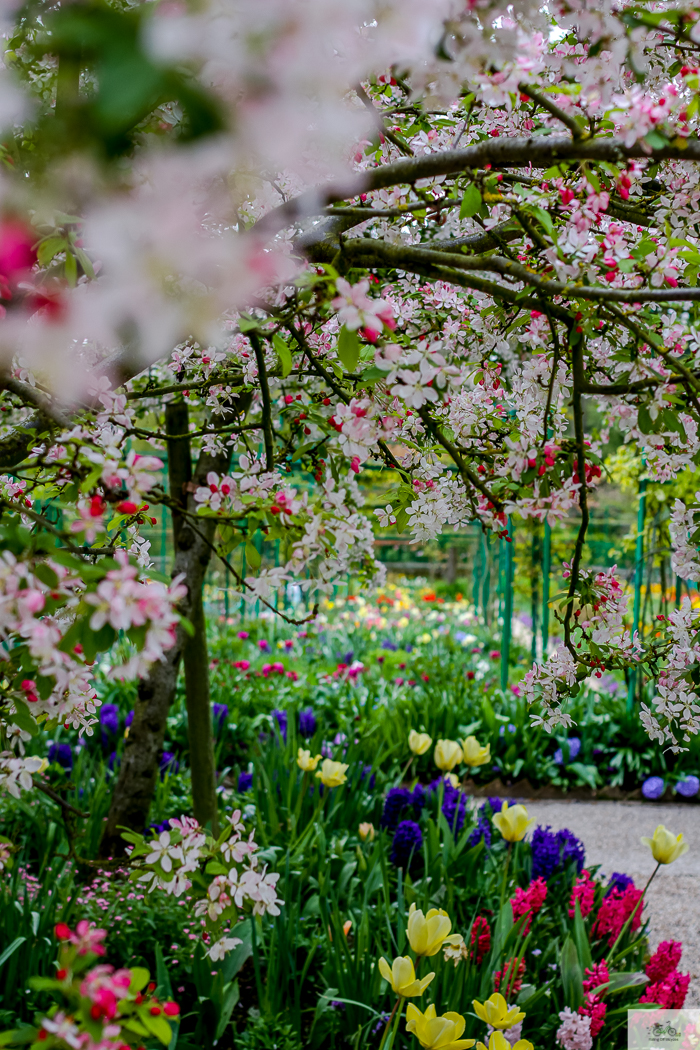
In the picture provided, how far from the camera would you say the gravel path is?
2818mm

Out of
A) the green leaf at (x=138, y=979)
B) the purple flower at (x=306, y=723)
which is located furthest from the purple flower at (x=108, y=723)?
the green leaf at (x=138, y=979)

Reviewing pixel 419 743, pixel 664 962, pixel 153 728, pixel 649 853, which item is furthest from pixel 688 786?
pixel 153 728

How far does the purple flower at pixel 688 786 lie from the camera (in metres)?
3.91

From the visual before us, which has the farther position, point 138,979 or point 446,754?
point 446,754

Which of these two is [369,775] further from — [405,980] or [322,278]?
[322,278]

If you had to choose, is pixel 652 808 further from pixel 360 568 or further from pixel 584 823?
pixel 360 568

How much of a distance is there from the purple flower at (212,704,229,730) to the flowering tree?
1723 mm

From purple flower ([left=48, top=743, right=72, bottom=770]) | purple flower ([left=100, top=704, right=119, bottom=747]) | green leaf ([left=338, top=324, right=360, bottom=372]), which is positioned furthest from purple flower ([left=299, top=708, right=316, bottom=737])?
green leaf ([left=338, top=324, right=360, bottom=372])

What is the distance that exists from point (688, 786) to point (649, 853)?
26.6 inches

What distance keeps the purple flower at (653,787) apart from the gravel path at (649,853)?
10 centimetres

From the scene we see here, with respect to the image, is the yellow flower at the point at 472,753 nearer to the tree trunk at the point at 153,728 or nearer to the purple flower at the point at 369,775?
the purple flower at the point at 369,775

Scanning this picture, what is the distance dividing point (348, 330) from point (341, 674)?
3.90m

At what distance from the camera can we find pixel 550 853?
7.75ft

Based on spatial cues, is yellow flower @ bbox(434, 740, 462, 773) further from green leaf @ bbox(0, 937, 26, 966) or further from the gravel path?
green leaf @ bbox(0, 937, 26, 966)
